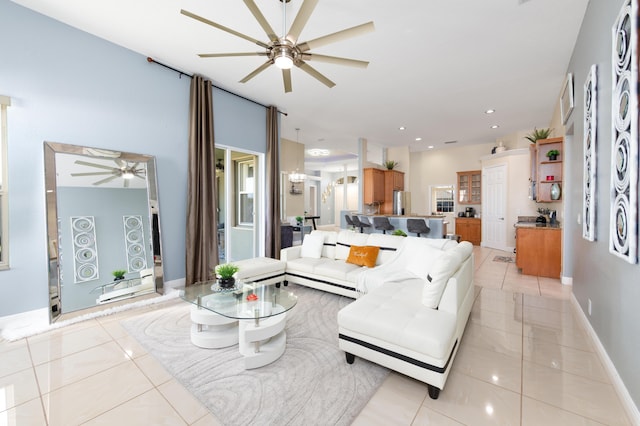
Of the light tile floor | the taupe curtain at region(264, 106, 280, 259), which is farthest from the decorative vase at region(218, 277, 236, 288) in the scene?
the taupe curtain at region(264, 106, 280, 259)

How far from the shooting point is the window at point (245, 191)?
5371 mm

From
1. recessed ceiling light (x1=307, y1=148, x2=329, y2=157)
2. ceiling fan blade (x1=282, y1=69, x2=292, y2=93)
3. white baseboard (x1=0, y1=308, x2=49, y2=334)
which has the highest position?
recessed ceiling light (x1=307, y1=148, x2=329, y2=157)

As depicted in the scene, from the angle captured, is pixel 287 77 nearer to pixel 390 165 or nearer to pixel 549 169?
pixel 549 169

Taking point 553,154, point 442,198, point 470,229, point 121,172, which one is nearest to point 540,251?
point 553,154

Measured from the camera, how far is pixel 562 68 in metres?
3.86

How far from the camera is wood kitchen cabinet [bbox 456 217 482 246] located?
8.19 m

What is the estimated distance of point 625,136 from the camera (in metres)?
1.66

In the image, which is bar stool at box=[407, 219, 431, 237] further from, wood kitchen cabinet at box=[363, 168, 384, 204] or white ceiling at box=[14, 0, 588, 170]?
white ceiling at box=[14, 0, 588, 170]

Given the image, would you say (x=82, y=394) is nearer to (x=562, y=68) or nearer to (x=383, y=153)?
(x=562, y=68)

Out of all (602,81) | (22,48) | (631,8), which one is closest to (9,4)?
(22,48)

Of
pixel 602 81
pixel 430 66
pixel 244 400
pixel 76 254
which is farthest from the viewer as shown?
pixel 430 66

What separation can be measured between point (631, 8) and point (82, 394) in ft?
14.0

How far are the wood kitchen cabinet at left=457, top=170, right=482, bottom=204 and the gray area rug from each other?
764 centimetres

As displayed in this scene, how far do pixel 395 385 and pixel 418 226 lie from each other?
14.3 feet
